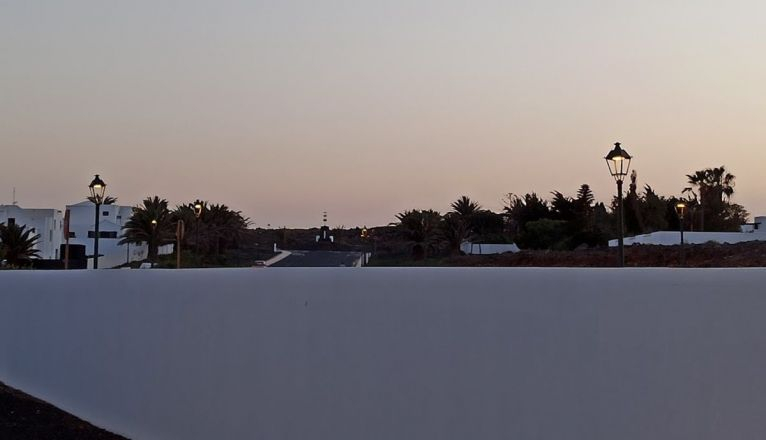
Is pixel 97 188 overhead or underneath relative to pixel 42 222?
underneath

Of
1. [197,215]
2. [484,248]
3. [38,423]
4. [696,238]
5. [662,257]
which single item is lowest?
[38,423]

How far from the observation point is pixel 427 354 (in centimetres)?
621

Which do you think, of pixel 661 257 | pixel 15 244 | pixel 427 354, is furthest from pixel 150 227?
pixel 427 354

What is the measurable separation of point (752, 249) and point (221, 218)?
39006mm

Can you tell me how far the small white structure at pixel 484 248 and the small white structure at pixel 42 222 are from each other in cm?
2935

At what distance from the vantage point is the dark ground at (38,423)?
9.70 metres

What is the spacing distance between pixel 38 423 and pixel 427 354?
6271 mm

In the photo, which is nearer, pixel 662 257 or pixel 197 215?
pixel 197 215

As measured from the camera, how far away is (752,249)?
3120cm

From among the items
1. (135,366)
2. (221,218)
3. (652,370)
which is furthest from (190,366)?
(221,218)

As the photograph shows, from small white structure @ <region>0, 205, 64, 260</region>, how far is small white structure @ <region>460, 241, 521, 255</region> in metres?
29.3

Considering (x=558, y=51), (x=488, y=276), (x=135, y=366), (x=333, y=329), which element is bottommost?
(x=135, y=366)

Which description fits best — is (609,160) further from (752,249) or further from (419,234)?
(419,234)

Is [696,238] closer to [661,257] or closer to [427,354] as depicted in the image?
[661,257]
